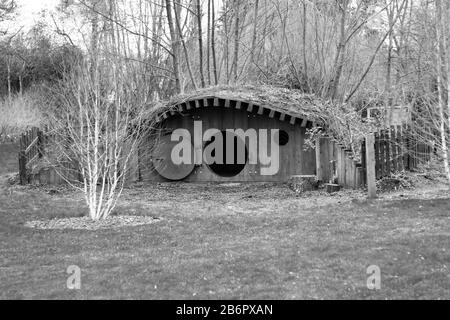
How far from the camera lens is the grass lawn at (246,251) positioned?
6547 millimetres

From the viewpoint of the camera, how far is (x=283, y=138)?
59.6ft

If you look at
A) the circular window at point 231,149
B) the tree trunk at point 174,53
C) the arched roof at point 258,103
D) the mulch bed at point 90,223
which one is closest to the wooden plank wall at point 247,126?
the arched roof at point 258,103

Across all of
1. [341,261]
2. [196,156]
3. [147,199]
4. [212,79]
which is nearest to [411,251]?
[341,261]

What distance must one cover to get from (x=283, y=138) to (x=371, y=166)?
5249mm

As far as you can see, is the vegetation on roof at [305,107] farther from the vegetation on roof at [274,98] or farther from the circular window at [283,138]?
the circular window at [283,138]

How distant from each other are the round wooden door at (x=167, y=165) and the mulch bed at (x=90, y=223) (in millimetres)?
6815

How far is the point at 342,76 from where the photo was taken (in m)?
21.6

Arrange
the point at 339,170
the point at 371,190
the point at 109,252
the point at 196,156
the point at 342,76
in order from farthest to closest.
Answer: the point at 342,76 < the point at 196,156 < the point at 339,170 < the point at 371,190 < the point at 109,252

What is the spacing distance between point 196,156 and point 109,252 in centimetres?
1005

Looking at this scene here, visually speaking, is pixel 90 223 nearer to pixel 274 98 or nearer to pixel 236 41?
pixel 274 98

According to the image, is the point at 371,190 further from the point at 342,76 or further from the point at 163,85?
the point at 163,85

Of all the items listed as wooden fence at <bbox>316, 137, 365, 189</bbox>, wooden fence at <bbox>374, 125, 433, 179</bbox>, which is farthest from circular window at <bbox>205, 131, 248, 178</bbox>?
wooden fence at <bbox>374, 125, 433, 179</bbox>

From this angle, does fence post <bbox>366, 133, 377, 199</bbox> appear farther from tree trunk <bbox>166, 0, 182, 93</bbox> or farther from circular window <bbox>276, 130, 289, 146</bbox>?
tree trunk <bbox>166, 0, 182, 93</bbox>

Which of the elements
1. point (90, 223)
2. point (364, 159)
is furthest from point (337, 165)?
point (90, 223)
